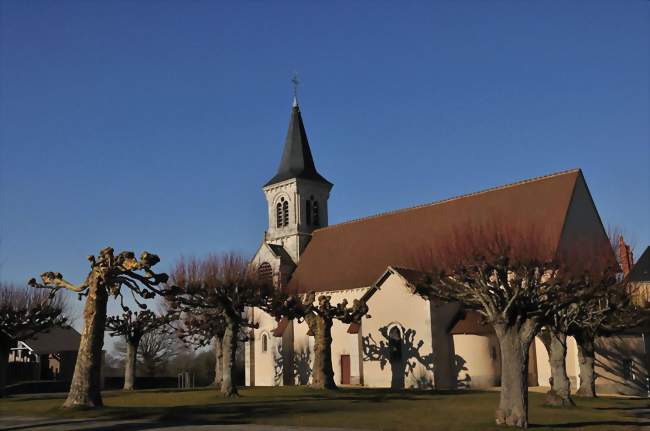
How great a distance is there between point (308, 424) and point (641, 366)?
21.9 metres

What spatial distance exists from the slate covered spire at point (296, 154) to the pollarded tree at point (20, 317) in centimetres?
2059

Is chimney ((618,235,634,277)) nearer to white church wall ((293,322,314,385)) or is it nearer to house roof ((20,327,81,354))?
white church wall ((293,322,314,385))

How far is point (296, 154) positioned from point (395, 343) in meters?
21.2

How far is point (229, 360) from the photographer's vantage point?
28422 mm

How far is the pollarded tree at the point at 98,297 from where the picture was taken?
2139 centimetres

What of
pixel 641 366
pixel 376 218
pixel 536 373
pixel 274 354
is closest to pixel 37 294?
pixel 274 354

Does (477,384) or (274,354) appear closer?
(477,384)

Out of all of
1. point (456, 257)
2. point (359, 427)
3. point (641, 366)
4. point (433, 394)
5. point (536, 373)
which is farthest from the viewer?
point (536, 373)

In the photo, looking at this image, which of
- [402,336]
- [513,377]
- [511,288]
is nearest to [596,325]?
[511,288]

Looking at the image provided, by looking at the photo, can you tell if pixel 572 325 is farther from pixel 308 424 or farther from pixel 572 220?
pixel 308 424

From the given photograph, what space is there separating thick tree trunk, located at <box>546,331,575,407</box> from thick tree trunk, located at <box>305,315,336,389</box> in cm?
1117

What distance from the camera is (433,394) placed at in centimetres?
2848

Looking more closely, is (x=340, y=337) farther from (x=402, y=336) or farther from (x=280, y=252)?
(x=280, y=252)

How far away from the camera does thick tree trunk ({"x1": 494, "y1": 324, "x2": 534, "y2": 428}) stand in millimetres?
16812
